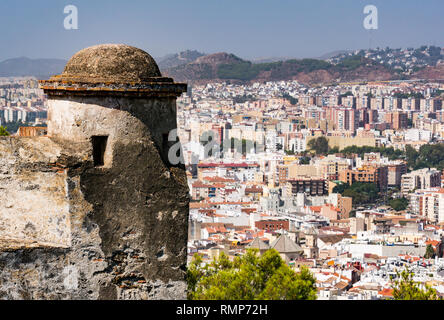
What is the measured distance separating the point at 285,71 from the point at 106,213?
127 m

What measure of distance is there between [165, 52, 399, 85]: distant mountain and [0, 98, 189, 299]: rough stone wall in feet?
384

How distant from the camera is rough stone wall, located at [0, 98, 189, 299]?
2.32m

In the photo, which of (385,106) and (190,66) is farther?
(190,66)

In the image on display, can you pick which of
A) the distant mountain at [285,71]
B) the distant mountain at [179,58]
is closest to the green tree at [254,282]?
the distant mountain at [285,71]

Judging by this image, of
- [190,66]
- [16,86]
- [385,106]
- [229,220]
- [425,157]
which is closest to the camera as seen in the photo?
[229,220]

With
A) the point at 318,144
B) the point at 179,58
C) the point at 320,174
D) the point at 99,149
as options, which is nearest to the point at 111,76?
the point at 99,149

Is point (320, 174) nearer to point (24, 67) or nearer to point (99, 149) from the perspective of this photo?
point (24, 67)

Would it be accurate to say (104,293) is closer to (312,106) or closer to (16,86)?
(16,86)

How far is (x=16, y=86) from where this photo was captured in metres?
88.6

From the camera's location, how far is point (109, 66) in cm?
244

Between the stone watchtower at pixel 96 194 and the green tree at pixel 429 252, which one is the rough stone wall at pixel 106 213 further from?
the green tree at pixel 429 252

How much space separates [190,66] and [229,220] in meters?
87.0
